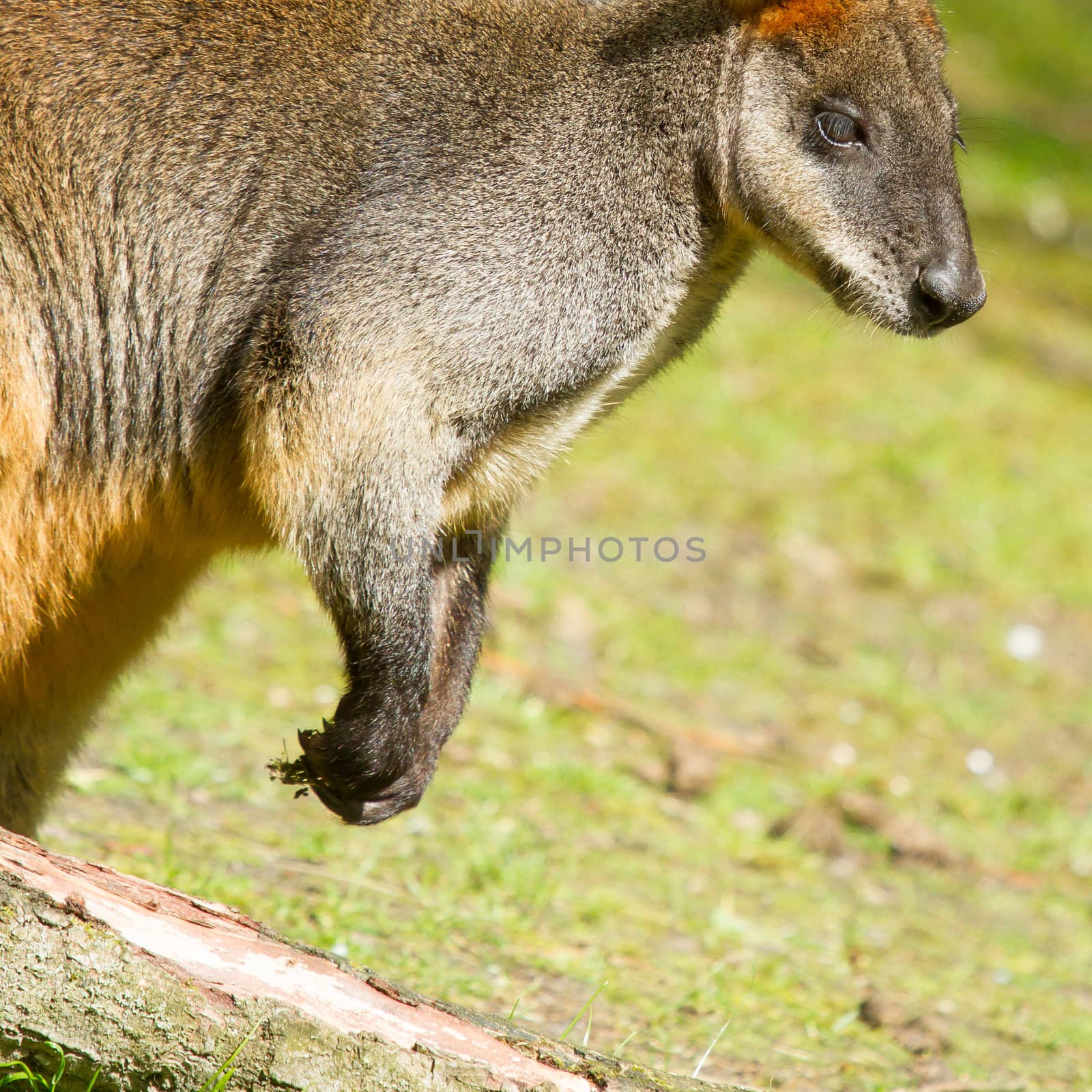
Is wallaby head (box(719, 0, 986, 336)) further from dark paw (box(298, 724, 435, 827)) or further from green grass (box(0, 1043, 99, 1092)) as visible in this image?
green grass (box(0, 1043, 99, 1092))

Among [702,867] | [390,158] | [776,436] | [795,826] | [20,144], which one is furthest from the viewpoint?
[776,436]

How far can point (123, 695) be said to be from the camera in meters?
4.89

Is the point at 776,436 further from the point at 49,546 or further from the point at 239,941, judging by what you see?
the point at 239,941

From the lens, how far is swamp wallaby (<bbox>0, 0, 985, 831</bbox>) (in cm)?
308

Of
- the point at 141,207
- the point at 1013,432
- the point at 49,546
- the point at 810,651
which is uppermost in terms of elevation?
the point at 141,207

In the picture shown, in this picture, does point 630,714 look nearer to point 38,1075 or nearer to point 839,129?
point 839,129

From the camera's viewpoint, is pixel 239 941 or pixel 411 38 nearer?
pixel 239 941

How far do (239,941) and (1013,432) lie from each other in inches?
291

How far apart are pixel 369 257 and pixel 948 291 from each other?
1.37 m

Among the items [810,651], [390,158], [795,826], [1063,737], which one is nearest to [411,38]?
[390,158]

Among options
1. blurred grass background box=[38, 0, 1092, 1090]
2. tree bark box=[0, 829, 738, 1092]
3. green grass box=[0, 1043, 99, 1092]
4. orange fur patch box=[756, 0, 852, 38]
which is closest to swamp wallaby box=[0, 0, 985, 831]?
orange fur patch box=[756, 0, 852, 38]

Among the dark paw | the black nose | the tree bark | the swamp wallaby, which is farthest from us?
the black nose

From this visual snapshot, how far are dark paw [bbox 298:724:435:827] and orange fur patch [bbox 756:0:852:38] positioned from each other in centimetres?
194

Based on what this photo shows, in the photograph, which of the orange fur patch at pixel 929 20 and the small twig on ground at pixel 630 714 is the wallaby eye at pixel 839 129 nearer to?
the orange fur patch at pixel 929 20
